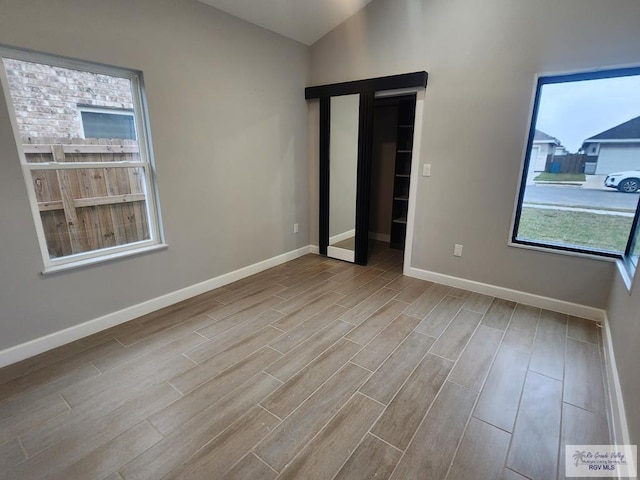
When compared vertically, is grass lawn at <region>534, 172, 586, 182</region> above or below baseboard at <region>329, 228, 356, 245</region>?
above

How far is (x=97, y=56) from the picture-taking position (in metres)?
2.20

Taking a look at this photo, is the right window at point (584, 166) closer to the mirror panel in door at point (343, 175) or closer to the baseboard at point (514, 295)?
the baseboard at point (514, 295)

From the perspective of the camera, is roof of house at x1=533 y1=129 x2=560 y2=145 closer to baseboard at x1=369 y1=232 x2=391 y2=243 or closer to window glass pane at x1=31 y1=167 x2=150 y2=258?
baseboard at x1=369 y1=232 x2=391 y2=243

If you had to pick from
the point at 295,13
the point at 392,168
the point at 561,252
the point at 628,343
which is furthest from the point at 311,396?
the point at 392,168

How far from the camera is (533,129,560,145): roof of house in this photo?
2.66m

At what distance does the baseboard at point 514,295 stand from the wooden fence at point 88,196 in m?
2.91

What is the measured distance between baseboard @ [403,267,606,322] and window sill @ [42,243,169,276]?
2.68 meters

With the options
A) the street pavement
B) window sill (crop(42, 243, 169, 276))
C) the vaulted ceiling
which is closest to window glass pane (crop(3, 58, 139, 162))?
window sill (crop(42, 243, 169, 276))

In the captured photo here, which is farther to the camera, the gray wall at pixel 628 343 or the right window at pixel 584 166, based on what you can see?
the right window at pixel 584 166

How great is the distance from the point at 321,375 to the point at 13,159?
240cm

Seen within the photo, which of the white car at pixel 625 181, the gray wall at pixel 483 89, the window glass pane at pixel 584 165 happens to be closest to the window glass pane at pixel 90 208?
the gray wall at pixel 483 89

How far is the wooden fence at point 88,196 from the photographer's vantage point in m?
2.17

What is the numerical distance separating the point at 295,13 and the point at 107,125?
7.10ft

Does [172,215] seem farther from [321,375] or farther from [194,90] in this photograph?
[321,375]
